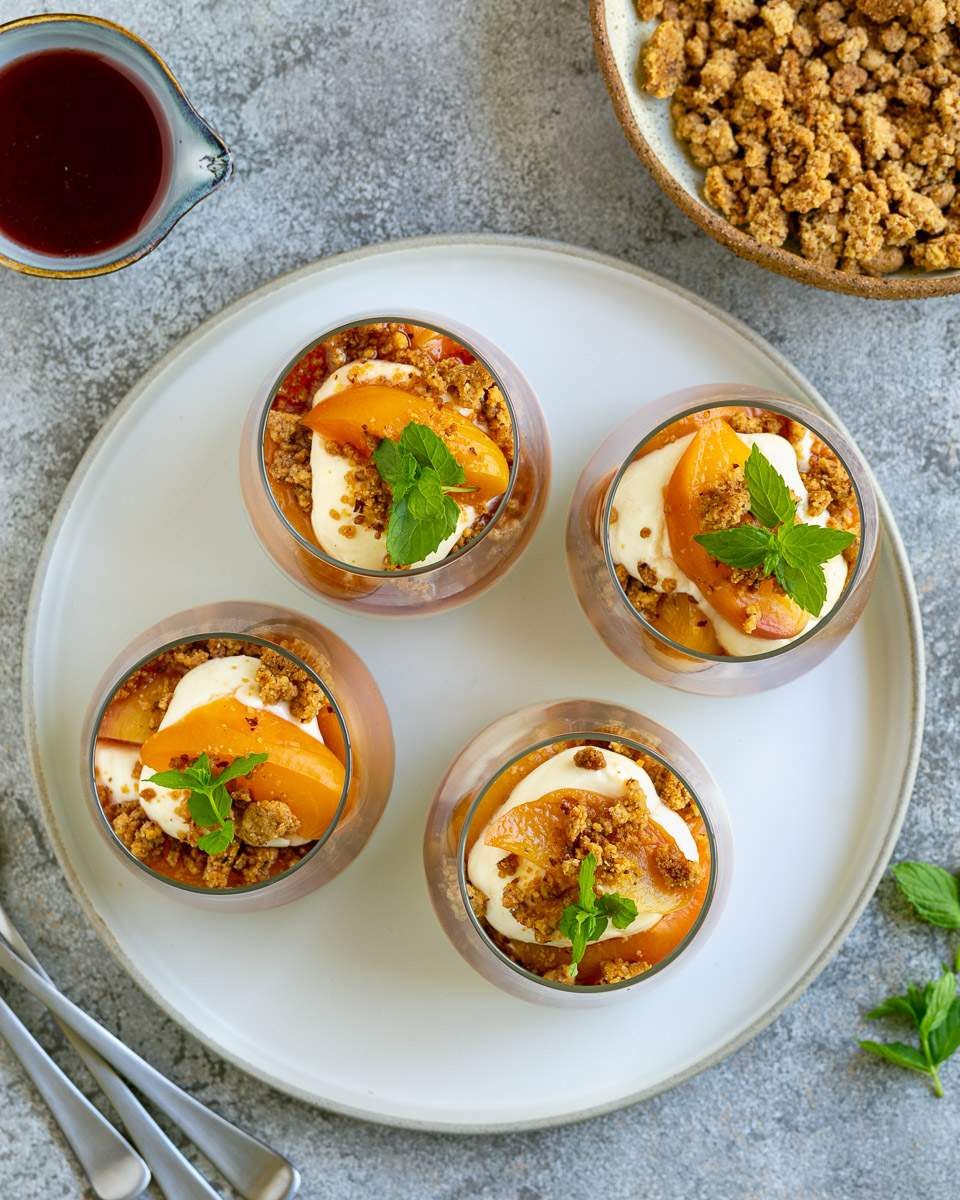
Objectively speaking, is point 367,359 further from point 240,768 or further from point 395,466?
point 240,768

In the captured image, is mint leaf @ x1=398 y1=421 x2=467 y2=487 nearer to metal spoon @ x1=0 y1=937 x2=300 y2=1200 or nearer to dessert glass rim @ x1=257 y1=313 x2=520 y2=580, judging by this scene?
dessert glass rim @ x1=257 y1=313 x2=520 y2=580

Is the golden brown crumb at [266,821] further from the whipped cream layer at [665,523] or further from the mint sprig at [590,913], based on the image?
the whipped cream layer at [665,523]

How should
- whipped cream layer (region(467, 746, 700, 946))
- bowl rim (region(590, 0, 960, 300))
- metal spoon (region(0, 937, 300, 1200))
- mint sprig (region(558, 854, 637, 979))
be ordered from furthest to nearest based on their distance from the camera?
metal spoon (region(0, 937, 300, 1200))
bowl rim (region(590, 0, 960, 300))
whipped cream layer (region(467, 746, 700, 946))
mint sprig (region(558, 854, 637, 979))

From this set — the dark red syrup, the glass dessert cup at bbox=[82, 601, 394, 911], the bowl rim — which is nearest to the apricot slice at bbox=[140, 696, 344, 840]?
the glass dessert cup at bbox=[82, 601, 394, 911]

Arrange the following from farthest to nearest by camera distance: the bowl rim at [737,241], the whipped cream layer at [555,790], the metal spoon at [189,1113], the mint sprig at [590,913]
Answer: the metal spoon at [189,1113]
the bowl rim at [737,241]
the whipped cream layer at [555,790]
the mint sprig at [590,913]

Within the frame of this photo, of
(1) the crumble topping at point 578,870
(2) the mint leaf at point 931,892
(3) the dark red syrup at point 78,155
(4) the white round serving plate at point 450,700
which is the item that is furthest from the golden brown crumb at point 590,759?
(3) the dark red syrup at point 78,155

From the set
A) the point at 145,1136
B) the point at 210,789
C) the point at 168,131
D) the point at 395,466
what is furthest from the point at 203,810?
the point at 168,131
